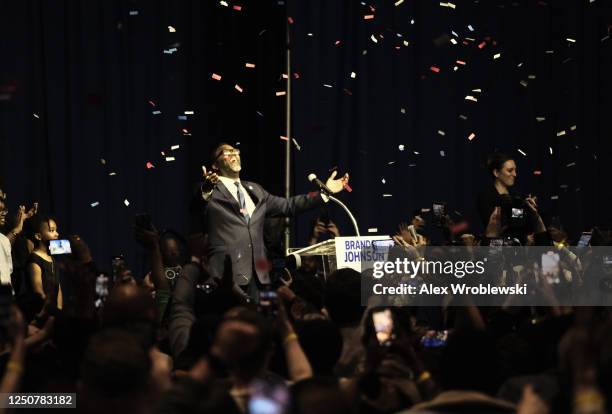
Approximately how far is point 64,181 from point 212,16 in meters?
1.99

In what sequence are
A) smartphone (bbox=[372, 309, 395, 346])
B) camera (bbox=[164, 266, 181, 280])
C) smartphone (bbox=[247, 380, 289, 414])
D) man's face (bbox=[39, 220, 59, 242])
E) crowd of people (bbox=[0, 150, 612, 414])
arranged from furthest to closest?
1. man's face (bbox=[39, 220, 59, 242])
2. camera (bbox=[164, 266, 181, 280])
3. smartphone (bbox=[372, 309, 395, 346])
4. crowd of people (bbox=[0, 150, 612, 414])
5. smartphone (bbox=[247, 380, 289, 414])

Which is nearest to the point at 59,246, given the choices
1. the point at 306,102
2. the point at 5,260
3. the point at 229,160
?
the point at 229,160

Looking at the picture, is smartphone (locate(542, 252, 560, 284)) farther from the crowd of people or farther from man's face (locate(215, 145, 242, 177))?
man's face (locate(215, 145, 242, 177))

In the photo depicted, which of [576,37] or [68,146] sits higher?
[576,37]

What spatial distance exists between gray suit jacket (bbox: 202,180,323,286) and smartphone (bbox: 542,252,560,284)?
2.21 metres

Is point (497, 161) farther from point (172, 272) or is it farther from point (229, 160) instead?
point (172, 272)

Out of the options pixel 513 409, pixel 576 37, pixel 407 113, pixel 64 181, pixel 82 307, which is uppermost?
pixel 576 37

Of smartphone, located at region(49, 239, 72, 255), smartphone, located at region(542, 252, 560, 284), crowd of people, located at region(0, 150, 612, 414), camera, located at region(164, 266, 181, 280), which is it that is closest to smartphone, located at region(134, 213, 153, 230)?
crowd of people, located at region(0, 150, 612, 414)

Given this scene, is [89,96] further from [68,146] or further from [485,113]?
[485,113]

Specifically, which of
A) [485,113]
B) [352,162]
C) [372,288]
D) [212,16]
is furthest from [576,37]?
[372,288]

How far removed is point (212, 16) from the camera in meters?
8.80

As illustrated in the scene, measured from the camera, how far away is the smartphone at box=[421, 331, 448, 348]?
3.73 metres

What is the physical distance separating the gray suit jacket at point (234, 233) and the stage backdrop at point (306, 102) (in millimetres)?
2461

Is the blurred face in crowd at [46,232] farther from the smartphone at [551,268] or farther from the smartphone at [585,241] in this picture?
the smartphone at [551,268]
